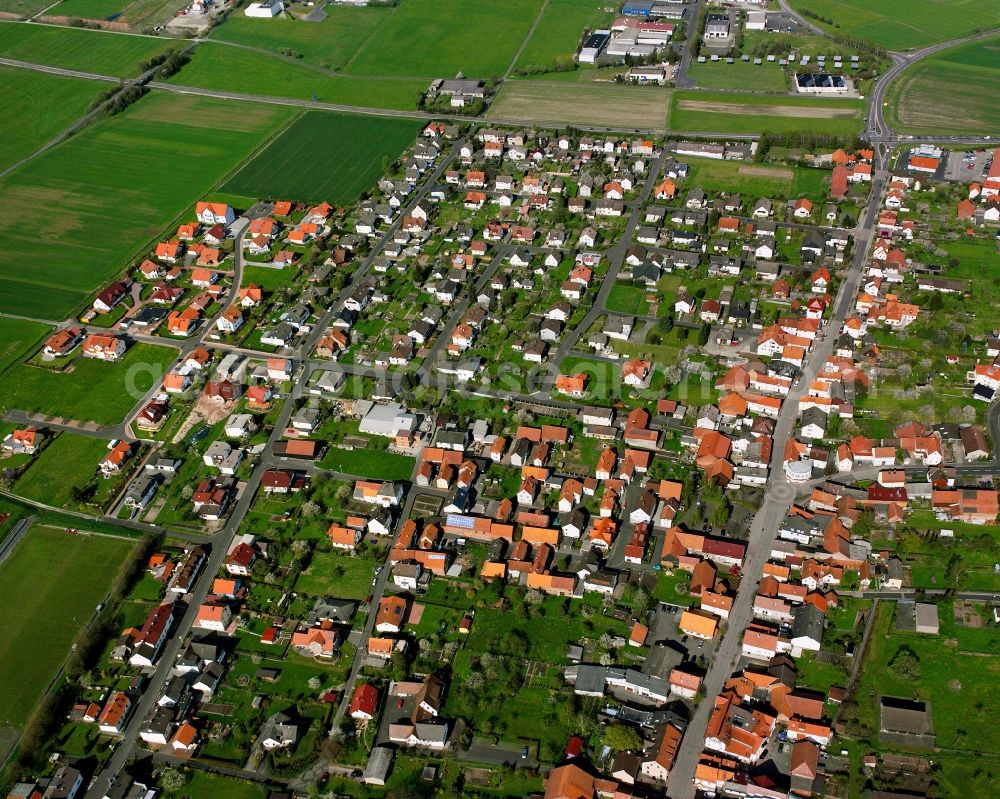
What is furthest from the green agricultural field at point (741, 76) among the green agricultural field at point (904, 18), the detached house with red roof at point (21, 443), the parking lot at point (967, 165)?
the detached house with red roof at point (21, 443)

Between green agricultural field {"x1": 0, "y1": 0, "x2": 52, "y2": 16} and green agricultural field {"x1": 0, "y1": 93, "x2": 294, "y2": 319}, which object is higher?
green agricultural field {"x1": 0, "y1": 0, "x2": 52, "y2": 16}

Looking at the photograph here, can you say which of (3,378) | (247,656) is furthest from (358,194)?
(247,656)

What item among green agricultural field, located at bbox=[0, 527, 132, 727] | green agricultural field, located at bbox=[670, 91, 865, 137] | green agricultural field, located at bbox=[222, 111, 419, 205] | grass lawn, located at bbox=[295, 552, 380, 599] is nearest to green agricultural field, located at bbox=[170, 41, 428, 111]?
green agricultural field, located at bbox=[222, 111, 419, 205]

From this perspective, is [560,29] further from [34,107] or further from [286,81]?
[34,107]

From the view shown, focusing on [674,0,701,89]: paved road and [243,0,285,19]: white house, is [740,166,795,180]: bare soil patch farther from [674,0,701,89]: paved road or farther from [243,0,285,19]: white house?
[243,0,285,19]: white house

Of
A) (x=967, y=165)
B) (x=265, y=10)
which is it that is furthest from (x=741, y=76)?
(x=265, y=10)

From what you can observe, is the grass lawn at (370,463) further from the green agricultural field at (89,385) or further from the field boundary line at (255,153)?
the field boundary line at (255,153)
